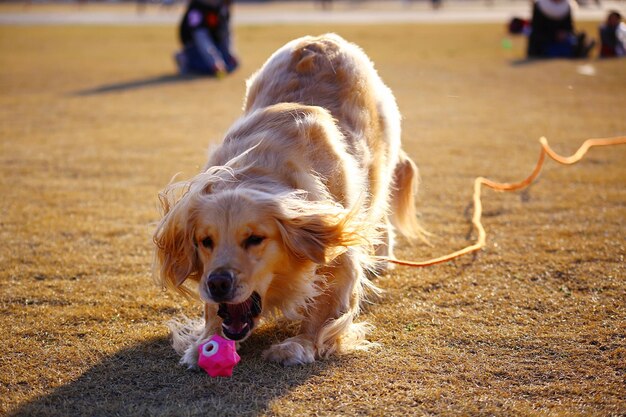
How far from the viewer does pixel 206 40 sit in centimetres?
1572

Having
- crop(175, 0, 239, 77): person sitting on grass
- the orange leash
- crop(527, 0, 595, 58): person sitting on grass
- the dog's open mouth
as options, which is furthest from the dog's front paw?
crop(527, 0, 595, 58): person sitting on grass

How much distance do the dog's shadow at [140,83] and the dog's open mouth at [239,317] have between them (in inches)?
434

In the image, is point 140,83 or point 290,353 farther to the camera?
point 140,83

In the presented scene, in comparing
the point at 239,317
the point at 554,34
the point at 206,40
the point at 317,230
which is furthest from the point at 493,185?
the point at 554,34

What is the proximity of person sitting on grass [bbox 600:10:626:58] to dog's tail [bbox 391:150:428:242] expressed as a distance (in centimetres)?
1315

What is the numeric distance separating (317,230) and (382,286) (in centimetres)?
124

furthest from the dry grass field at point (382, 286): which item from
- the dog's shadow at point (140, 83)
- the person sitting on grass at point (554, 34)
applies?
the person sitting on grass at point (554, 34)

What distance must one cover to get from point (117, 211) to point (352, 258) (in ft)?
10.1

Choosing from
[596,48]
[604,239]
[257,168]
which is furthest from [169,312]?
[596,48]

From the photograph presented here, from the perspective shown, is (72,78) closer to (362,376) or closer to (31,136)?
(31,136)

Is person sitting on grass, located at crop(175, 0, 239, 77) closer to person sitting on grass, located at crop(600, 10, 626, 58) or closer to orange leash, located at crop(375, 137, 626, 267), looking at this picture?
person sitting on grass, located at crop(600, 10, 626, 58)

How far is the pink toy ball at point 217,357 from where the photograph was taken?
11.3ft

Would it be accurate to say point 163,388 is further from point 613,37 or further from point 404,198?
point 613,37

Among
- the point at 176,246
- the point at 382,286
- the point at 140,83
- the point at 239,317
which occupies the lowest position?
the point at 140,83
